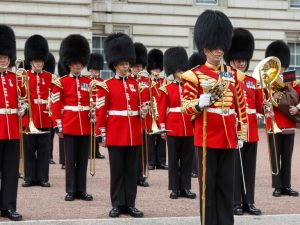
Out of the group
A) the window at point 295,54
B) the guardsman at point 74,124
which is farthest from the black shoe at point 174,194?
the window at point 295,54

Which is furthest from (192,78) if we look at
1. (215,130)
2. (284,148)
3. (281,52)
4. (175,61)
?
(281,52)

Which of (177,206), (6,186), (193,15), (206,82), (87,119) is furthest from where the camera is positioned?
(193,15)

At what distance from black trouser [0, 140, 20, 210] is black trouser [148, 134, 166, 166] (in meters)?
4.53

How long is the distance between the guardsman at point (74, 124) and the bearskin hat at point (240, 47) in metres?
1.68

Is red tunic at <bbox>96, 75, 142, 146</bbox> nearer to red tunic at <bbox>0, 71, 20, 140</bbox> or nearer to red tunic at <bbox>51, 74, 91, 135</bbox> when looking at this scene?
red tunic at <bbox>0, 71, 20, 140</bbox>

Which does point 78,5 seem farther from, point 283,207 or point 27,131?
point 283,207

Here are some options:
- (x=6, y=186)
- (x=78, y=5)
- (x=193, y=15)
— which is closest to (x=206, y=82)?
(x=6, y=186)

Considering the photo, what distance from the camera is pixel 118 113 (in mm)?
7258

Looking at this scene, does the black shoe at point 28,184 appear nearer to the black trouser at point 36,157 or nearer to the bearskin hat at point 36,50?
the black trouser at point 36,157

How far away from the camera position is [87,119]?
8.29 metres

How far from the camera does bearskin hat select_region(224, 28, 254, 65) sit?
7383mm

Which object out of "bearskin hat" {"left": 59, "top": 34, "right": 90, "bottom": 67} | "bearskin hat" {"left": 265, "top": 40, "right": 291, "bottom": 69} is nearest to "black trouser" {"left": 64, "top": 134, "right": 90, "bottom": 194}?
"bearskin hat" {"left": 59, "top": 34, "right": 90, "bottom": 67}

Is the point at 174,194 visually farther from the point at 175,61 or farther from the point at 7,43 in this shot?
the point at 7,43

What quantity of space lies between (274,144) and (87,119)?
6.49ft
